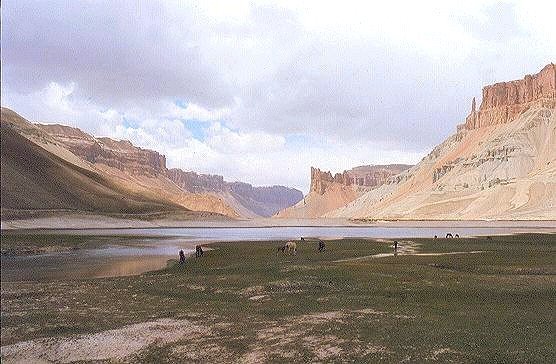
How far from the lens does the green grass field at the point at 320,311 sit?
49.2 ft

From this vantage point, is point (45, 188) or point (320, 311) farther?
point (45, 188)

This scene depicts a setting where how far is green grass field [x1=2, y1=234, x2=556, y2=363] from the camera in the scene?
590 inches

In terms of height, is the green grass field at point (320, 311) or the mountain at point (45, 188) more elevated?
the mountain at point (45, 188)

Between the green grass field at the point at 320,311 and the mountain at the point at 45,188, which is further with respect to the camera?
the mountain at the point at 45,188

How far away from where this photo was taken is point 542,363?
13.5 metres

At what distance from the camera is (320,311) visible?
20.3m

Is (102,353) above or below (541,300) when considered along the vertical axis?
below

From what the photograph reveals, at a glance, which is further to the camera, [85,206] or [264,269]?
[85,206]

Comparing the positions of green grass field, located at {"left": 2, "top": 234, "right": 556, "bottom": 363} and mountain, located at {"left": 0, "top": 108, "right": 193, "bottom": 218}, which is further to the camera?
mountain, located at {"left": 0, "top": 108, "right": 193, "bottom": 218}

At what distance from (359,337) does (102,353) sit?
7806mm

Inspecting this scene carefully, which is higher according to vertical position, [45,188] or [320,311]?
[45,188]

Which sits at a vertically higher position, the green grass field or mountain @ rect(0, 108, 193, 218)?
mountain @ rect(0, 108, 193, 218)

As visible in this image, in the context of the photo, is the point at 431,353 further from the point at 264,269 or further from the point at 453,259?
the point at 453,259

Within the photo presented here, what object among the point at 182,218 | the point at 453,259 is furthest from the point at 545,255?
the point at 182,218
